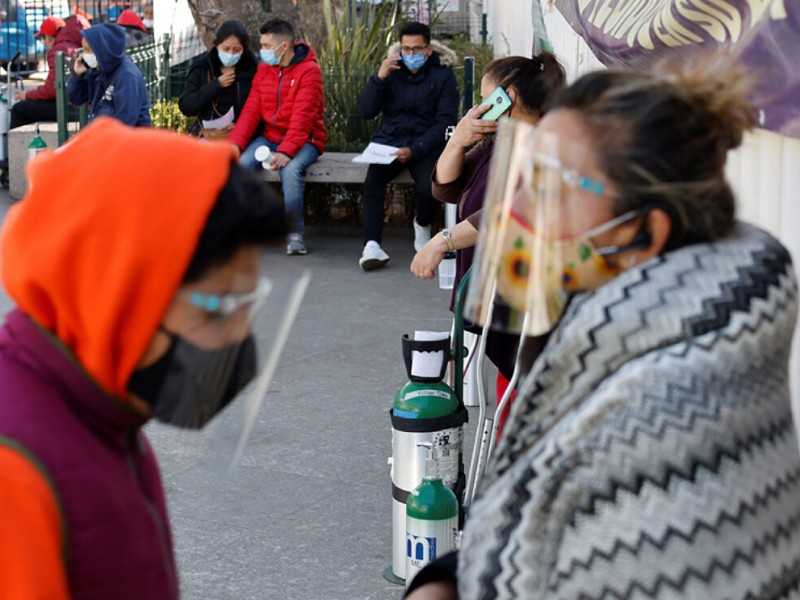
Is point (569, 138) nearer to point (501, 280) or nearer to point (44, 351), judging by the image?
point (501, 280)

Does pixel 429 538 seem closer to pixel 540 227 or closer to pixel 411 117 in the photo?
pixel 540 227

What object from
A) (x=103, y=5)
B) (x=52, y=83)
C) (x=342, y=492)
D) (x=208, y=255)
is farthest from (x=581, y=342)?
(x=103, y=5)

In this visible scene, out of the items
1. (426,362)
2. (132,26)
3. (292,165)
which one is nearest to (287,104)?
(292,165)

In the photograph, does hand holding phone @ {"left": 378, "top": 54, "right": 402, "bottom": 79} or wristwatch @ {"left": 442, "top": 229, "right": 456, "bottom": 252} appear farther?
hand holding phone @ {"left": 378, "top": 54, "right": 402, "bottom": 79}

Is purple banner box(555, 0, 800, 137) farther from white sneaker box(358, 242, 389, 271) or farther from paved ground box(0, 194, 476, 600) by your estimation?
white sneaker box(358, 242, 389, 271)

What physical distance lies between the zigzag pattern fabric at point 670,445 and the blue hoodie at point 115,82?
26.4 ft

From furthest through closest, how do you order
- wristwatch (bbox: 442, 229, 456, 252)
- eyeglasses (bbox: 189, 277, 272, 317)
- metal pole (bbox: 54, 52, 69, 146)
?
metal pole (bbox: 54, 52, 69, 146) → wristwatch (bbox: 442, 229, 456, 252) → eyeglasses (bbox: 189, 277, 272, 317)

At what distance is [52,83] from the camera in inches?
525

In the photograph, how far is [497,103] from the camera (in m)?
4.45

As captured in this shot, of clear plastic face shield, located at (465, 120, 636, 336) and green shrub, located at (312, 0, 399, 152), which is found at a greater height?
clear plastic face shield, located at (465, 120, 636, 336)

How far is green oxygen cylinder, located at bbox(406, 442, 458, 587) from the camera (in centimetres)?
370

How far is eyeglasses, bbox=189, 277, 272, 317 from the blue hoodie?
25.7 feet

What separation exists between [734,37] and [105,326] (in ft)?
6.44

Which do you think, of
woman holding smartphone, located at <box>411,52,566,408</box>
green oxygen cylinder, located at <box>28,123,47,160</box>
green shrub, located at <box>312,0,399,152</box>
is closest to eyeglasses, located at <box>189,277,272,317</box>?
woman holding smartphone, located at <box>411,52,566,408</box>
